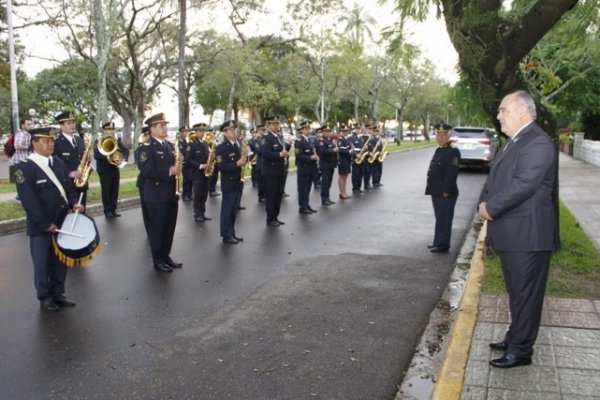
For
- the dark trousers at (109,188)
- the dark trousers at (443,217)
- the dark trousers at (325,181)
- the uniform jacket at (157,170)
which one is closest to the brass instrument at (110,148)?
the dark trousers at (109,188)

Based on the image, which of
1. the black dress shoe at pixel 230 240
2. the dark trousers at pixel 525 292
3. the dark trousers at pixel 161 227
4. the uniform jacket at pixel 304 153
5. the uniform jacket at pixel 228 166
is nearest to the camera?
the dark trousers at pixel 525 292

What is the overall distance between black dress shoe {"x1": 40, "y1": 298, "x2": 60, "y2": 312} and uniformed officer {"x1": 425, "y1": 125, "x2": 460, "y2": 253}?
16.9ft

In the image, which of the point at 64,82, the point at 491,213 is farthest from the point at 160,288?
the point at 64,82

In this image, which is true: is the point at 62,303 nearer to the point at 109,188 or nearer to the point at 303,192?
the point at 109,188

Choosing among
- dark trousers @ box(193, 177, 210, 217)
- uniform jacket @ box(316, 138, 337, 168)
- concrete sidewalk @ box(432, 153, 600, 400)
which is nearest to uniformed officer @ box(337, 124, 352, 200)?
uniform jacket @ box(316, 138, 337, 168)

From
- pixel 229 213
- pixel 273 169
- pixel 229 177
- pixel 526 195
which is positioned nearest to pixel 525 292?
pixel 526 195

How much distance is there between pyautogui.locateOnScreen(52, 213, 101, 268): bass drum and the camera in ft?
18.7

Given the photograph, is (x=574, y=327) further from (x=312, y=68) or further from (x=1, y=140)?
(x=1, y=140)

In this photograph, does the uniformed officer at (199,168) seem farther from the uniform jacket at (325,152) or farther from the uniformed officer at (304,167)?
the uniform jacket at (325,152)

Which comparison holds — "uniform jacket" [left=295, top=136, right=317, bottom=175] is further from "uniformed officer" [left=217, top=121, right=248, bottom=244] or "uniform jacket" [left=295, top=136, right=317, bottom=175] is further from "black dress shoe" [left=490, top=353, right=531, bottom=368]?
"black dress shoe" [left=490, top=353, right=531, bottom=368]

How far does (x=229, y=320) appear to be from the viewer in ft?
17.9

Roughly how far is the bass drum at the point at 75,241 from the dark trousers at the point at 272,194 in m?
4.95

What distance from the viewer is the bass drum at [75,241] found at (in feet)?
18.7

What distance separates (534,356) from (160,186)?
474 centimetres
